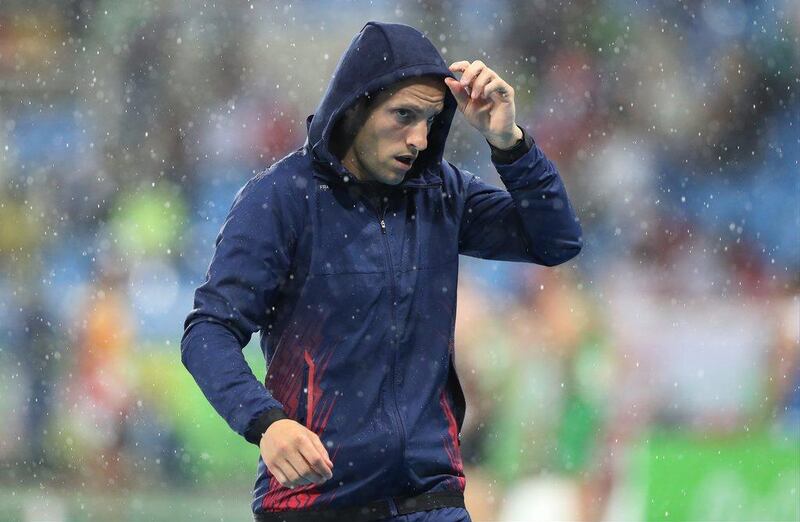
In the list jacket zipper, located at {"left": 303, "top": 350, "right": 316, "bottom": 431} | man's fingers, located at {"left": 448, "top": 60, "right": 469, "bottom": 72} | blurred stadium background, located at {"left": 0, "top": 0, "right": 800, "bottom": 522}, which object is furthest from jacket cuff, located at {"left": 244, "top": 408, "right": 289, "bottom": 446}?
blurred stadium background, located at {"left": 0, "top": 0, "right": 800, "bottom": 522}

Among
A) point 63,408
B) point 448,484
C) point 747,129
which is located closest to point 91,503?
point 63,408

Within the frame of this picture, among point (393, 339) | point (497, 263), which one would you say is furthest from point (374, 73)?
point (497, 263)

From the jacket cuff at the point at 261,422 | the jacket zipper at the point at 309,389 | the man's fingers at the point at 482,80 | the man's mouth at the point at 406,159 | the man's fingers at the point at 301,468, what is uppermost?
the man's fingers at the point at 482,80

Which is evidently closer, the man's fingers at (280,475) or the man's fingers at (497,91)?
the man's fingers at (280,475)

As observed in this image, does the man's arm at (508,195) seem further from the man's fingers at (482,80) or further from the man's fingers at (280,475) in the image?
the man's fingers at (280,475)

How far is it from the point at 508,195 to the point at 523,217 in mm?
105

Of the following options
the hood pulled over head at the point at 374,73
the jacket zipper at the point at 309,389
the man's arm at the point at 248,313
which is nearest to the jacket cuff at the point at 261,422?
the man's arm at the point at 248,313

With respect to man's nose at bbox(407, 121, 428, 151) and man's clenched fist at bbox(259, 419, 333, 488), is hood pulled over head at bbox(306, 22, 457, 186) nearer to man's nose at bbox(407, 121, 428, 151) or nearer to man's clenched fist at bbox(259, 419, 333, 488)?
man's nose at bbox(407, 121, 428, 151)

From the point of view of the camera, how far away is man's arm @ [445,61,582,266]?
117 inches

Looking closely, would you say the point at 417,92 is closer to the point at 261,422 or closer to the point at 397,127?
the point at 397,127

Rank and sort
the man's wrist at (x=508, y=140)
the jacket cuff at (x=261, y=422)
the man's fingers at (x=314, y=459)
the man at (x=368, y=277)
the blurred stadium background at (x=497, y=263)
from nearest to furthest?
the man's fingers at (x=314, y=459), the jacket cuff at (x=261, y=422), the man at (x=368, y=277), the man's wrist at (x=508, y=140), the blurred stadium background at (x=497, y=263)

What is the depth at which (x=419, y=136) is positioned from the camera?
9.71ft

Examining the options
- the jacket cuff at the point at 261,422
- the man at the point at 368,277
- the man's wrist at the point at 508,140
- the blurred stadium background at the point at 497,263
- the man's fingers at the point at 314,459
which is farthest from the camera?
the blurred stadium background at the point at 497,263

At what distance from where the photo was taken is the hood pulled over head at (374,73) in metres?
2.99
